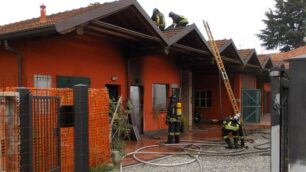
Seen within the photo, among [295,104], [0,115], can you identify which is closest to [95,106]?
[0,115]

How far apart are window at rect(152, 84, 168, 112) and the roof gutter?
23.9 ft

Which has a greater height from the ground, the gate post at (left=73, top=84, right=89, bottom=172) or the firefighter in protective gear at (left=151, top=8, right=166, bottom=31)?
Result: the firefighter in protective gear at (left=151, top=8, right=166, bottom=31)

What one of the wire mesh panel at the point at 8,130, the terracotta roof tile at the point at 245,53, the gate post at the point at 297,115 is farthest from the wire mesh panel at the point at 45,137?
the terracotta roof tile at the point at 245,53

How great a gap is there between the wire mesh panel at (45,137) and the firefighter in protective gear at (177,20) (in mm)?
14267

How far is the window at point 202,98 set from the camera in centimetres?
2451

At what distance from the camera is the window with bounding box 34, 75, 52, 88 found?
457 inches

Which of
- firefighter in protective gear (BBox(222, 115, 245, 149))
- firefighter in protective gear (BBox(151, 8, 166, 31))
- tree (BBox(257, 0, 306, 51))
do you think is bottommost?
firefighter in protective gear (BBox(222, 115, 245, 149))

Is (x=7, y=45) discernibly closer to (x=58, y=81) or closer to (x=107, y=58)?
(x=58, y=81)

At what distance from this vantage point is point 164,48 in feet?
47.8

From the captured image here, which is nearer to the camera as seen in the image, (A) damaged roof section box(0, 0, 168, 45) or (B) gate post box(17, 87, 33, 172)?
(B) gate post box(17, 87, 33, 172)

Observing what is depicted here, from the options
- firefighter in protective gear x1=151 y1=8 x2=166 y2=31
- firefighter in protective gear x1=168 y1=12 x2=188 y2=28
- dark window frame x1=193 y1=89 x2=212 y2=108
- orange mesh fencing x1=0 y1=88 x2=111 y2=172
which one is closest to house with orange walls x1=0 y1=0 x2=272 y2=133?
firefighter in protective gear x1=151 y1=8 x2=166 y2=31

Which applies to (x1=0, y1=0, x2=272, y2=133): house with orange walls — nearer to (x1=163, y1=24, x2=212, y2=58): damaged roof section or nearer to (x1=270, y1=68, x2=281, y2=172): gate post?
(x1=163, y1=24, x2=212, y2=58): damaged roof section

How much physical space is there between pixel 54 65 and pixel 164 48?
4211mm

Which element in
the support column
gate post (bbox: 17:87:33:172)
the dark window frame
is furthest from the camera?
the dark window frame
